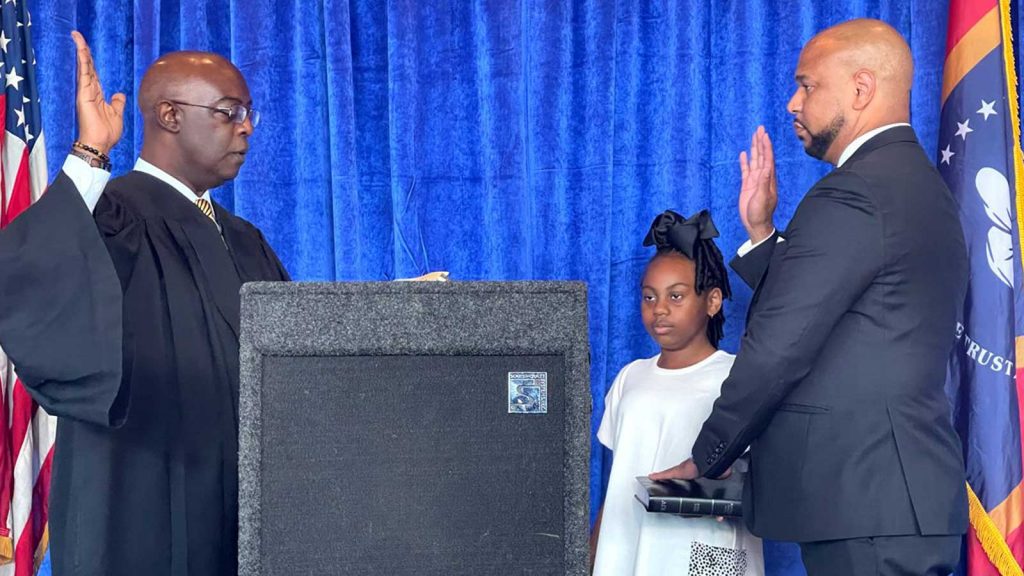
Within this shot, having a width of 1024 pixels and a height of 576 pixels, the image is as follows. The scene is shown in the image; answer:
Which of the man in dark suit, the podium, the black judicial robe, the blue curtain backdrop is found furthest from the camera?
the blue curtain backdrop

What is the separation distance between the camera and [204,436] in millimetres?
2207

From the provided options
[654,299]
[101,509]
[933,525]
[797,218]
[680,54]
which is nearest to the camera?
[101,509]

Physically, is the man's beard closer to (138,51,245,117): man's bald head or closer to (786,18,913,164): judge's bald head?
(786,18,913,164): judge's bald head

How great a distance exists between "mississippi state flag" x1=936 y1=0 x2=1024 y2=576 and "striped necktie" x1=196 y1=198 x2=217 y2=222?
8.24ft

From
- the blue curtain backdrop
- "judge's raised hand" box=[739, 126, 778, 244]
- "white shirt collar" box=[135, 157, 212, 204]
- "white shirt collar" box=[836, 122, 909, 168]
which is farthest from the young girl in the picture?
"white shirt collar" box=[135, 157, 212, 204]

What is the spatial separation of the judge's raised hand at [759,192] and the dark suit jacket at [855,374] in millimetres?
563

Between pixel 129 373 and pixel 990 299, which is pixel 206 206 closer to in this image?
pixel 129 373

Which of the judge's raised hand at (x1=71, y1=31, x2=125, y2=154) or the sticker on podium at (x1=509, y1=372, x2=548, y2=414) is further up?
the judge's raised hand at (x1=71, y1=31, x2=125, y2=154)

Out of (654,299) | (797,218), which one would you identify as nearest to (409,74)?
(654,299)

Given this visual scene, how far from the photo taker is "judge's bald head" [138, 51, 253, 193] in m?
2.67

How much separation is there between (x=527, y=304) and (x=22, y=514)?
2914mm

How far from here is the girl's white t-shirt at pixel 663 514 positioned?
3.06 m

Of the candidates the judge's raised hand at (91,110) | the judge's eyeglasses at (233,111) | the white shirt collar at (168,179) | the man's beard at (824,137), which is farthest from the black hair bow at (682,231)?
the judge's raised hand at (91,110)

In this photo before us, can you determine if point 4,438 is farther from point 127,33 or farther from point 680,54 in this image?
point 680,54
